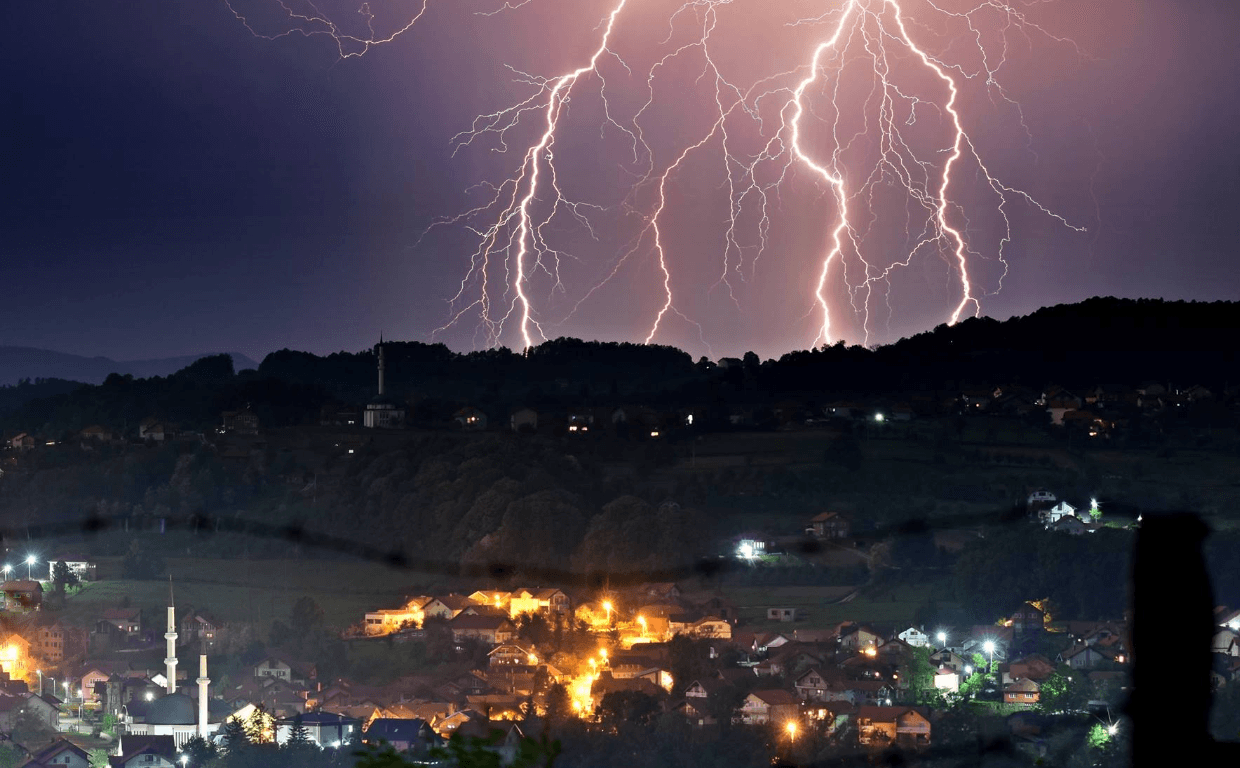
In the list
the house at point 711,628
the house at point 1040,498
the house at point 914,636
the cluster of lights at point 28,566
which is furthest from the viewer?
the cluster of lights at point 28,566

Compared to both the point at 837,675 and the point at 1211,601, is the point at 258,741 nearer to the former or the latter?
the point at 837,675

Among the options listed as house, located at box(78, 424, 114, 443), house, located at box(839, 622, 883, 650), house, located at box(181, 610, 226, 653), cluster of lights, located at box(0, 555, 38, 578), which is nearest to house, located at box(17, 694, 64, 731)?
house, located at box(181, 610, 226, 653)

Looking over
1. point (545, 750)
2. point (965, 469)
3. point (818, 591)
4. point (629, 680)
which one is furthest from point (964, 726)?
point (545, 750)

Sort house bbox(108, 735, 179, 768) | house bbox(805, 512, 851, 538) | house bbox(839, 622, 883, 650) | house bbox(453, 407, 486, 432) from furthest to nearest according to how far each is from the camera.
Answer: house bbox(453, 407, 486, 432)
house bbox(805, 512, 851, 538)
house bbox(839, 622, 883, 650)
house bbox(108, 735, 179, 768)

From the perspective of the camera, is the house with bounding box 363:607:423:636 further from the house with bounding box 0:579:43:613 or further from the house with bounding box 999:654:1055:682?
the house with bounding box 999:654:1055:682

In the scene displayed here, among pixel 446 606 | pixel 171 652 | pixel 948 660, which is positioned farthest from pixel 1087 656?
pixel 171 652

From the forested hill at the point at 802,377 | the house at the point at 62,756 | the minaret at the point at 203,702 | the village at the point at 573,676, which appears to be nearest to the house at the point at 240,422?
the forested hill at the point at 802,377

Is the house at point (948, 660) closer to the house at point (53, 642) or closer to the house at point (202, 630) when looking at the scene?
the house at point (202, 630)
